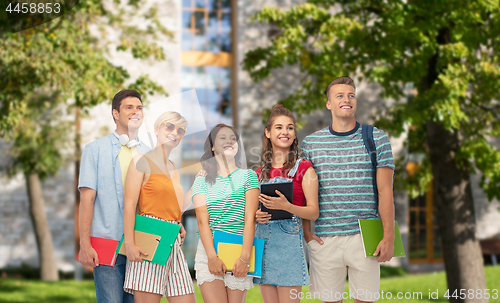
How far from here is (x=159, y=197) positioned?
276 centimetres

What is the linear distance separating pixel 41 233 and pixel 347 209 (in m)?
8.98

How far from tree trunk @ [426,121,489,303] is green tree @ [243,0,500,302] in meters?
0.01

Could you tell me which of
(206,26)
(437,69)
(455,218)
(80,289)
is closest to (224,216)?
(437,69)

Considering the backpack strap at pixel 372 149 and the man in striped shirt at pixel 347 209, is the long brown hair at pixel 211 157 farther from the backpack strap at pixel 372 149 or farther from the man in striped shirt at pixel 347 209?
the backpack strap at pixel 372 149

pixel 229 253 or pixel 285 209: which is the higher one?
pixel 285 209

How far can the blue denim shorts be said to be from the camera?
9.06 feet

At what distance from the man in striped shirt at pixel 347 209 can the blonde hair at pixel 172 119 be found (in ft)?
2.67

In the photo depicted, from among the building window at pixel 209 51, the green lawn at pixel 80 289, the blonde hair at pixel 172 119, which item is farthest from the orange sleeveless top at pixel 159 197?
the building window at pixel 209 51

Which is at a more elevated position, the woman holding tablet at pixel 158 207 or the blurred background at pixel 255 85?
the blurred background at pixel 255 85

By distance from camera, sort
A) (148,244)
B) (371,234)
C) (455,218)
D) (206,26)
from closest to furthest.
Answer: (148,244) < (371,234) < (455,218) < (206,26)

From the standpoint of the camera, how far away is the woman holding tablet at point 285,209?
276 centimetres

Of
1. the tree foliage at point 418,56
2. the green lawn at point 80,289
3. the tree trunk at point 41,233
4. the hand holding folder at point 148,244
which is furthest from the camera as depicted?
the tree trunk at point 41,233

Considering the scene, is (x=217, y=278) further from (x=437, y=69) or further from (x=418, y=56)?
(x=437, y=69)

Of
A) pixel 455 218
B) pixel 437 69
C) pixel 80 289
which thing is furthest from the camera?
pixel 80 289
